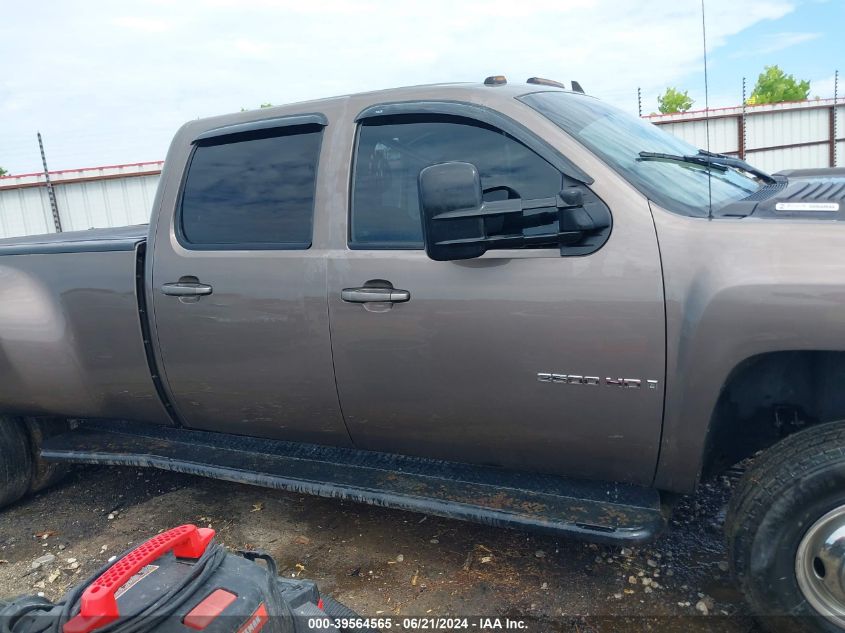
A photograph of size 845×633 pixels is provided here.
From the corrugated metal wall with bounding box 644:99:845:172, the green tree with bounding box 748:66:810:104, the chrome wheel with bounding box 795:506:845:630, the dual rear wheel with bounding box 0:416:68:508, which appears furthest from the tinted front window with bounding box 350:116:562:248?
the green tree with bounding box 748:66:810:104

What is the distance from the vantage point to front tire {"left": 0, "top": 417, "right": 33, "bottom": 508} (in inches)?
138

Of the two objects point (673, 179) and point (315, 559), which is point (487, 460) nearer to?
point (315, 559)

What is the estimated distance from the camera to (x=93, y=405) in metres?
3.28

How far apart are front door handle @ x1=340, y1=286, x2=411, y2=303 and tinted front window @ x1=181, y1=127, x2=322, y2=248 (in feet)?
1.13

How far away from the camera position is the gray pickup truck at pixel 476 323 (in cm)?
205

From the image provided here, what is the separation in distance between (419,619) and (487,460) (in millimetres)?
678

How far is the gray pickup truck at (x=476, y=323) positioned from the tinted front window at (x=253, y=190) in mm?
12

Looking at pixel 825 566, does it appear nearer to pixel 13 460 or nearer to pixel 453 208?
pixel 453 208

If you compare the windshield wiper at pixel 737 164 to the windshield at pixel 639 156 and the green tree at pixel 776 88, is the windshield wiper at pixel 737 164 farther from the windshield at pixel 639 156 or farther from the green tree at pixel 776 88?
the green tree at pixel 776 88

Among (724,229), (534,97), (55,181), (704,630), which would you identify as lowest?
(704,630)

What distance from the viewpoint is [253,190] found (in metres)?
2.99

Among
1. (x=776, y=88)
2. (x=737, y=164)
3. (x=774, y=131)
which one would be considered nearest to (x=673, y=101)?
→ (x=776, y=88)

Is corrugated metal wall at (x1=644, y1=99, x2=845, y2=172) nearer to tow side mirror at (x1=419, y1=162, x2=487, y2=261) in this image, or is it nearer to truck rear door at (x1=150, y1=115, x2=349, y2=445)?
truck rear door at (x1=150, y1=115, x2=349, y2=445)

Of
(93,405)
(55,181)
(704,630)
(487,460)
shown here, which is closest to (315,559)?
(487,460)
